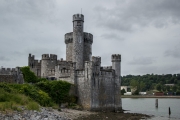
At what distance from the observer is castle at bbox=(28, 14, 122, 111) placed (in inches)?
1483

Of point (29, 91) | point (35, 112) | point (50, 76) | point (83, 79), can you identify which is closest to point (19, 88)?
point (29, 91)

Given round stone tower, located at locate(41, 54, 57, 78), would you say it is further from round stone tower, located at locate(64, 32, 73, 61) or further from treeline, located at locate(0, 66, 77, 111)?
treeline, located at locate(0, 66, 77, 111)

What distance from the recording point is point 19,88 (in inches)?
1095

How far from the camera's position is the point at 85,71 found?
37875 millimetres

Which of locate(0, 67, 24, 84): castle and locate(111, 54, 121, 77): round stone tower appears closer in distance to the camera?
locate(0, 67, 24, 84): castle

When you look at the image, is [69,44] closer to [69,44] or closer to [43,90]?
[69,44]

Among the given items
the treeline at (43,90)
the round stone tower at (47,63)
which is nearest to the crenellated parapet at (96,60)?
the treeline at (43,90)

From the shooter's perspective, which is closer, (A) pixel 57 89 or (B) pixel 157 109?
(A) pixel 57 89

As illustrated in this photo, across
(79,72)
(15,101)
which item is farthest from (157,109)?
(15,101)

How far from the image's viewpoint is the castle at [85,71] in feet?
124

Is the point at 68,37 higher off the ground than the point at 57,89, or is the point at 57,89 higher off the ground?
the point at 68,37

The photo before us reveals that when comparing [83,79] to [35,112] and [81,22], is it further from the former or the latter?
[35,112]

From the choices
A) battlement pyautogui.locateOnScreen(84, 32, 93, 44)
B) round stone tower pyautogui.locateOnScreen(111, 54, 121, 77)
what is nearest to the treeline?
round stone tower pyautogui.locateOnScreen(111, 54, 121, 77)

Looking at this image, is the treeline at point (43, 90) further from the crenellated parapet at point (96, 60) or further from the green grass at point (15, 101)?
the crenellated parapet at point (96, 60)
